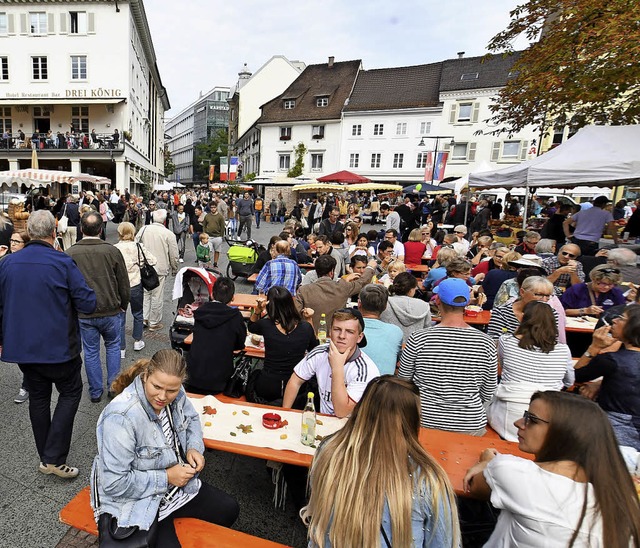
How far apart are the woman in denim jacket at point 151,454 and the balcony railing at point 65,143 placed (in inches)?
1231

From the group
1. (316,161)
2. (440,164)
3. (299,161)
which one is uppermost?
(316,161)

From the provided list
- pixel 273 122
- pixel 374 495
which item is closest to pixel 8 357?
pixel 374 495

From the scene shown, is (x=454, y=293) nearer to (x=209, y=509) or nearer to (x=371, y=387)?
(x=371, y=387)

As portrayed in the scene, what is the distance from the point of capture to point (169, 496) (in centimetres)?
227

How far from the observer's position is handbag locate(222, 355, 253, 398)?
12.3 feet

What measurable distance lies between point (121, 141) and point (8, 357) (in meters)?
30.5

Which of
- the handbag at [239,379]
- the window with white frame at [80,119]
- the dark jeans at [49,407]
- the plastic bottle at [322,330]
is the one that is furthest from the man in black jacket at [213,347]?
the window with white frame at [80,119]

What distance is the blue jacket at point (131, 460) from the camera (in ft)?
6.61

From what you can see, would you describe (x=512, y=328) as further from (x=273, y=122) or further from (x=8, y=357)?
(x=273, y=122)

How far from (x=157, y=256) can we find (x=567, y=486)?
6.06 metres

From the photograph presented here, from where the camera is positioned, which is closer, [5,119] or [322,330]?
[322,330]

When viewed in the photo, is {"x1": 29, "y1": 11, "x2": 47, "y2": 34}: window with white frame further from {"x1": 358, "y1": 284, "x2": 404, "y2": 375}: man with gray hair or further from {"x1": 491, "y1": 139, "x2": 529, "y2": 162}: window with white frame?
{"x1": 358, "y1": 284, "x2": 404, "y2": 375}: man with gray hair

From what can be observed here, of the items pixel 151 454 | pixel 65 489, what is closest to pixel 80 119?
→ pixel 65 489

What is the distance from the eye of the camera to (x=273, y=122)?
39469 mm
